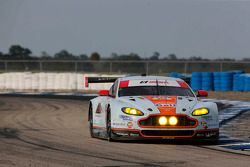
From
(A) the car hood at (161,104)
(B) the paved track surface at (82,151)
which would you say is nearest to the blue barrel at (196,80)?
(B) the paved track surface at (82,151)

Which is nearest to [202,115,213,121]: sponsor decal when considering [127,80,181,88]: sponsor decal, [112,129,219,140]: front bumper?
[112,129,219,140]: front bumper

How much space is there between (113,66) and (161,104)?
1296 inches

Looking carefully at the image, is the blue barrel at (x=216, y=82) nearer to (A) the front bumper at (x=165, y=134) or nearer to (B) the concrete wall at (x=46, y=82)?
(B) the concrete wall at (x=46, y=82)

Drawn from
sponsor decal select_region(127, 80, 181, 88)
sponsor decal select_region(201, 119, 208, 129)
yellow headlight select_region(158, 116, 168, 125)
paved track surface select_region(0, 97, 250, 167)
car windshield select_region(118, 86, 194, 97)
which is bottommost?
paved track surface select_region(0, 97, 250, 167)

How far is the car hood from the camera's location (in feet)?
37.6

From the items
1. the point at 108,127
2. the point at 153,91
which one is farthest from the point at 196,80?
the point at 108,127

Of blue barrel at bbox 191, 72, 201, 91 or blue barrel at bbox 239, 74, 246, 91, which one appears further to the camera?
blue barrel at bbox 191, 72, 201, 91

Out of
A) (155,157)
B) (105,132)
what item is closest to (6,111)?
(105,132)

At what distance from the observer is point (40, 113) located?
19.5 meters

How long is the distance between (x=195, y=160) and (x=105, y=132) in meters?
3.24

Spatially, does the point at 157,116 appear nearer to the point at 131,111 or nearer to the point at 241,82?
the point at 131,111

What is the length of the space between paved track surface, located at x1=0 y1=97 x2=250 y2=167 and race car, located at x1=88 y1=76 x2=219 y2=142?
0.20 meters

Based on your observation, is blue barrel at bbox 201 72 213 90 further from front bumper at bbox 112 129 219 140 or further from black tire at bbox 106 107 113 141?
front bumper at bbox 112 129 219 140

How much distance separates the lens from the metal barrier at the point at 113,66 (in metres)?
41.8
